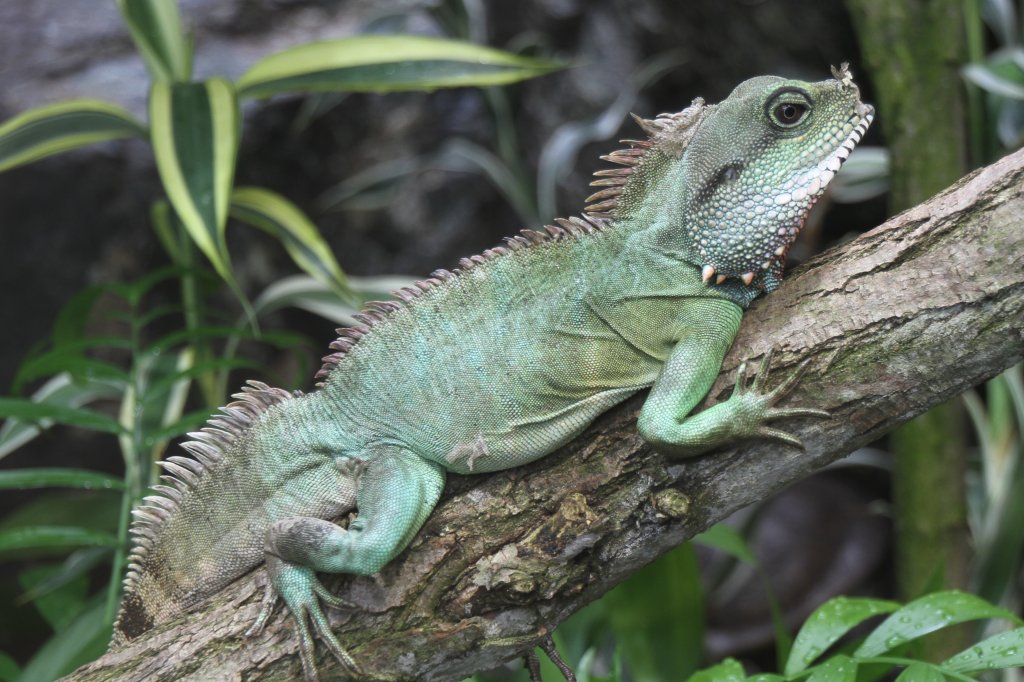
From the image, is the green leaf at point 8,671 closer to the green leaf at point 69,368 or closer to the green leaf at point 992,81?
the green leaf at point 69,368

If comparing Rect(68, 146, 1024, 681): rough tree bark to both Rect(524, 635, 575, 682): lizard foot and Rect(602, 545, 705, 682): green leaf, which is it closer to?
Rect(524, 635, 575, 682): lizard foot

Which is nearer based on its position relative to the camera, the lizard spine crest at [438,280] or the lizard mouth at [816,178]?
the lizard mouth at [816,178]

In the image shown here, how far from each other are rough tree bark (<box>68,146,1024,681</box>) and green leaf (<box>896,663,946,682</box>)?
2.07ft

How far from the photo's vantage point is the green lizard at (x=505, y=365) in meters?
2.91

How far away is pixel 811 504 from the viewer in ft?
23.3

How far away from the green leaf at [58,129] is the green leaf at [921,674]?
4128 mm

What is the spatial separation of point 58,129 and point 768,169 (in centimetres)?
343

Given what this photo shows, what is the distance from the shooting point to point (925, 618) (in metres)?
3.00

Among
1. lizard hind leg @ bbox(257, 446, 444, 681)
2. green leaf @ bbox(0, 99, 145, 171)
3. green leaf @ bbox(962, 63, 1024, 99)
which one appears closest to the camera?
lizard hind leg @ bbox(257, 446, 444, 681)

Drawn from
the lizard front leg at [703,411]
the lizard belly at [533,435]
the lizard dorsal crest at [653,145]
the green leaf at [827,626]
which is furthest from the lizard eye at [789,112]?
the green leaf at [827,626]

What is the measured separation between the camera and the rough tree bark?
8.29 ft

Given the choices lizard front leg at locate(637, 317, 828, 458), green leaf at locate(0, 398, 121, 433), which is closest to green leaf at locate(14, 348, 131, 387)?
green leaf at locate(0, 398, 121, 433)

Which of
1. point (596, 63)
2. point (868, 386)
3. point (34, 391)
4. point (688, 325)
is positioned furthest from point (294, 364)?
point (868, 386)

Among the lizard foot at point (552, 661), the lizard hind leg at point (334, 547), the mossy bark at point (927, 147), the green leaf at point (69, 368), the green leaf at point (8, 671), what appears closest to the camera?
the lizard hind leg at point (334, 547)
